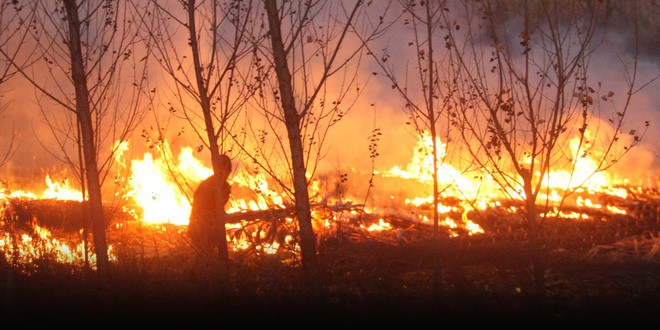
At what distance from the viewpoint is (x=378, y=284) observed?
21.3ft

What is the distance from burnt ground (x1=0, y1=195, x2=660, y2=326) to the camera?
5.57 m

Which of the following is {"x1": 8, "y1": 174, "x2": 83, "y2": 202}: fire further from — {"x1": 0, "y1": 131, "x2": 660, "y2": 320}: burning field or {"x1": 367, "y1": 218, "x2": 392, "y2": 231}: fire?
{"x1": 367, "y1": 218, "x2": 392, "y2": 231}: fire

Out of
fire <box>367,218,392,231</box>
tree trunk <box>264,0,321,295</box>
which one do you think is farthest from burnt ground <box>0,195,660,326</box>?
tree trunk <box>264,0,321,295</box>

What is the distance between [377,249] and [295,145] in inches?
184

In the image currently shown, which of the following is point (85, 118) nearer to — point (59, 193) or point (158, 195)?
point (158, 195)

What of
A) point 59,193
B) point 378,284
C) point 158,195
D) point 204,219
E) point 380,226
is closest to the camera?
point 378,284

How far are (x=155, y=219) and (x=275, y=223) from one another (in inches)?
165

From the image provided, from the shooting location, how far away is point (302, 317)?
5.51 metres

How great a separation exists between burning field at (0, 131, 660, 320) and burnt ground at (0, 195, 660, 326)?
29 millimetres

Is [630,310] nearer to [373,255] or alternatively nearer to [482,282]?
[482,282]

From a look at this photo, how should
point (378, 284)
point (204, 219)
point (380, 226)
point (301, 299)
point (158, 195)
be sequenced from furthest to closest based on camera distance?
point (158, 195)
point (380, 226)
point (204, 219)
point (378, 284)
point (301, 299)

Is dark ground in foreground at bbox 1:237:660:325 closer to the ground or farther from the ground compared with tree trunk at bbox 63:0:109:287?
closer to the ground

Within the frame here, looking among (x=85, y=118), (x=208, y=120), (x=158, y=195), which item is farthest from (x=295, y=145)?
(x=158, y=195)

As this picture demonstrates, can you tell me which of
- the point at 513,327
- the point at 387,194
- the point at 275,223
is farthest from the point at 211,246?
the point at 387,194
